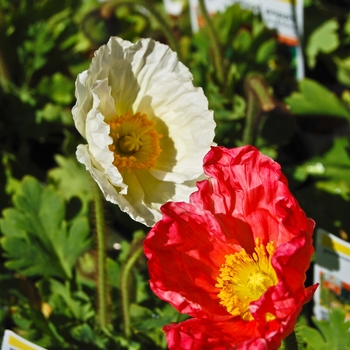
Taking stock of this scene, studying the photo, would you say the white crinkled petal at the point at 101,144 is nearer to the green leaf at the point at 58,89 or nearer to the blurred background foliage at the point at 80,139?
the blurred background foliage at the point at 80,139

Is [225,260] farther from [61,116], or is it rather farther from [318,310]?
[61,116]

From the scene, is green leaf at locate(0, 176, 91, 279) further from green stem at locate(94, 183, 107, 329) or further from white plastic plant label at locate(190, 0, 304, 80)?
white plastic plant label at locate(190, 0, 304, 80)

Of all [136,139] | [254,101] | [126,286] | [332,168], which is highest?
[136,139]

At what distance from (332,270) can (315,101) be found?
56 centimetres

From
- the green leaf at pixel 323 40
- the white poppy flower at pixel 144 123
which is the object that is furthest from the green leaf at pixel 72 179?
the green leaf at pixel 323 40

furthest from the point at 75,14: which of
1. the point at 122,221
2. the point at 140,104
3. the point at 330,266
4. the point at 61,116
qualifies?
the point at 330,266

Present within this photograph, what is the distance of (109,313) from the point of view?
43.6 inches

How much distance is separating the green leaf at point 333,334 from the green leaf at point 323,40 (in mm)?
922

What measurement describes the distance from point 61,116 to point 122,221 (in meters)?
0.36

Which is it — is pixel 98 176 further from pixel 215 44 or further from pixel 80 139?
pixel 215 44

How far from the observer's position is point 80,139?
4.78 ft

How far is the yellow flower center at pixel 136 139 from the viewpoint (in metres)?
0.99

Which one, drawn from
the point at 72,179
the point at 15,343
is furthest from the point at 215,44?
the point at 15,343

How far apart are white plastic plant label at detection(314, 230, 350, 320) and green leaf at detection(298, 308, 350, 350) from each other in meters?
0.12
